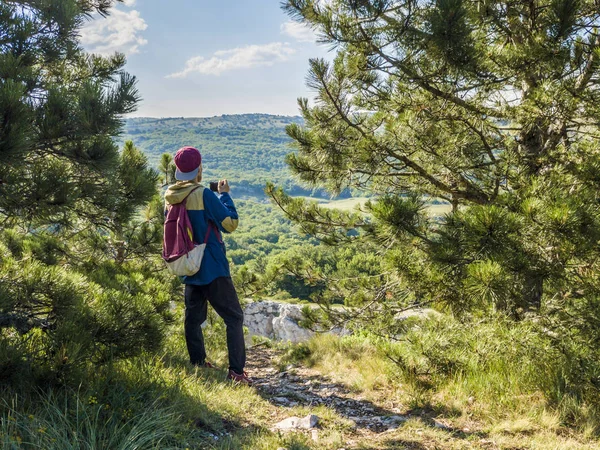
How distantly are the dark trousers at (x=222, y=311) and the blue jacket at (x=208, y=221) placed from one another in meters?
0.13

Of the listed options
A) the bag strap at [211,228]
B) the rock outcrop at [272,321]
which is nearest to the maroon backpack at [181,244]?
the bag strap at [211,228]

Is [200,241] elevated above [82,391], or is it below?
above

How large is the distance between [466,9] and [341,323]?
3.71 m

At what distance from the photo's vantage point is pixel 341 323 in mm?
5406

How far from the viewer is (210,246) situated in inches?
151

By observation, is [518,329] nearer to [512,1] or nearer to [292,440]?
[292,440]

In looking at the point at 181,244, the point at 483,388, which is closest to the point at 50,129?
the point at 181,244

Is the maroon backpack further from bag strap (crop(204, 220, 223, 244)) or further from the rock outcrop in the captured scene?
the rock outcrop

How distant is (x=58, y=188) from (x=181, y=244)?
1.34m

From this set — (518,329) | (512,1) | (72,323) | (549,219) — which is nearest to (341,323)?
(518,329)

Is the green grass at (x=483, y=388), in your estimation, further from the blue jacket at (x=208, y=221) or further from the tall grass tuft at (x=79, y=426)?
the blue jacket at (x=208, y=221)

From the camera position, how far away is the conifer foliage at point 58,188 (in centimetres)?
232

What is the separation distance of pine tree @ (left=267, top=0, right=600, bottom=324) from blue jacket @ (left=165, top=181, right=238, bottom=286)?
134cm

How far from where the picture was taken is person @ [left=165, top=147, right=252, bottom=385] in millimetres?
3807
